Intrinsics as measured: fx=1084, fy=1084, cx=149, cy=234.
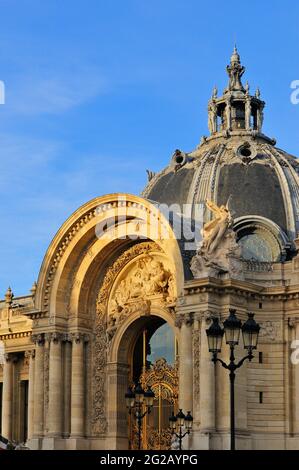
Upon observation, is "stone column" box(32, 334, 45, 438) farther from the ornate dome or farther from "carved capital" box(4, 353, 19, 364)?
the ornate dome

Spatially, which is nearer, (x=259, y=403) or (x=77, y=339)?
(x=259, y=403)

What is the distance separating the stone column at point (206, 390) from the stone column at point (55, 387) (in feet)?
27.8

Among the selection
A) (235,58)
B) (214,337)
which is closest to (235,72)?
(235,58)

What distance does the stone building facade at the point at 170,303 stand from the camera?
136 feet

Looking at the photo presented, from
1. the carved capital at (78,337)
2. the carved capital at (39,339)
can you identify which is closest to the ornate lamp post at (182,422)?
the carved capital at (78,337)

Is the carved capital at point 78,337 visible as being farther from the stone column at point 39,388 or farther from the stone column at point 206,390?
the stone column at point 206,390

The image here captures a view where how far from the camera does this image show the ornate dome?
46.0 metres

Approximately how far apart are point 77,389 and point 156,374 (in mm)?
3517

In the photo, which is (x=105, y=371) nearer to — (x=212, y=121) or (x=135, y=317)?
(x=135, y=317)

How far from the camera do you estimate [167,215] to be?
43844mm

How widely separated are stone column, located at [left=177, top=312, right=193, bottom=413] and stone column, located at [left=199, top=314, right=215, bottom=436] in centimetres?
74
